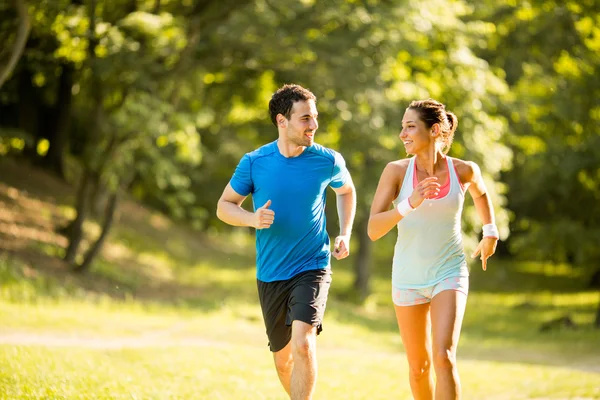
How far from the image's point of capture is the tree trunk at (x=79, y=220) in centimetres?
2070

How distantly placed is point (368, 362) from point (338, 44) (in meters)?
8.38

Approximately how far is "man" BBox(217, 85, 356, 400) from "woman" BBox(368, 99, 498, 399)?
467 mm

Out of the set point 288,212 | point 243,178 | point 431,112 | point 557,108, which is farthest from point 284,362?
point 557,108

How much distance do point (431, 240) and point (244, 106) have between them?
1776cm

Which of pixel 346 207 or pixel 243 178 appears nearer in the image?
pixel 243 178

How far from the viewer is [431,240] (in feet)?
20.2

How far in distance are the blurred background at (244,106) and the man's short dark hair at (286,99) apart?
28.4ft

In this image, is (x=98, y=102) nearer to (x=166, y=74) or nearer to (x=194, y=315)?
(x=166, y=74)

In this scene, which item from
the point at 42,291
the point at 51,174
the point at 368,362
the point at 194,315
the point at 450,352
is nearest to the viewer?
the point at 450,352

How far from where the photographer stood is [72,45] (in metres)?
18.7

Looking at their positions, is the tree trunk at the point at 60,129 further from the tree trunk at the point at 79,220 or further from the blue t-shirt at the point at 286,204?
the blue t-shirt at the point at 286,204

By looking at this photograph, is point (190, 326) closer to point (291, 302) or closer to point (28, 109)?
point (291, 302)

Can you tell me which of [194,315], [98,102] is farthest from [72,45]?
[194,315]

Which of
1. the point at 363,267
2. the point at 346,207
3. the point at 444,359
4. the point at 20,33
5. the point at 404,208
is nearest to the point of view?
the point at 444,359
